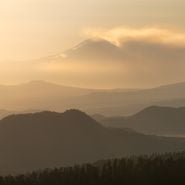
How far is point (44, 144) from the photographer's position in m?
76.6

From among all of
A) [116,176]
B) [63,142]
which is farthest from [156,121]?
[116,176]

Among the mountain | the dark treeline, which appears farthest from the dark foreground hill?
the mountain

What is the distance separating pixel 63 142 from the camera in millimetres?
77188

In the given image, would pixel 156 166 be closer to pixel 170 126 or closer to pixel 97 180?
pixel 97 180

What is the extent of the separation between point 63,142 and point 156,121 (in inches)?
2102

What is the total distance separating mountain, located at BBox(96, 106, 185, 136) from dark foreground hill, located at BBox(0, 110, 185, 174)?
3587 cm

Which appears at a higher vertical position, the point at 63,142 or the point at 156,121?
the point at 156,121

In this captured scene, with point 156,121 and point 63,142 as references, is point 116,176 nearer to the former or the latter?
point 63,142

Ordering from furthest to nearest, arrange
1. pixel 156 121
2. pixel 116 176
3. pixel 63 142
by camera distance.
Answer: pixel 156 121, pixel 63 142, pixel 116 176

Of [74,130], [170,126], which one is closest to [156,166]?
[74,130]

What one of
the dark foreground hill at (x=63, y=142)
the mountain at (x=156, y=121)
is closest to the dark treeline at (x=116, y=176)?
the dark foreground hill at (x=63, y=142)

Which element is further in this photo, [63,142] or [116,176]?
[63,142]

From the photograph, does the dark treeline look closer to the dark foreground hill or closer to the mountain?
the dark foreground hill

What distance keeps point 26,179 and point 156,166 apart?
25.2 feet
